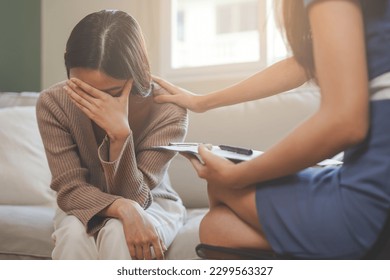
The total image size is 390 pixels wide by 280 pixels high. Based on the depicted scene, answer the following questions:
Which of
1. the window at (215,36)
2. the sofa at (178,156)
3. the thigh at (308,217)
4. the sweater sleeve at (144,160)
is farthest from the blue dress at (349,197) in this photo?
the window at (215,36)

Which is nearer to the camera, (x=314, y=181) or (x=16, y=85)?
(x=314, y=181)

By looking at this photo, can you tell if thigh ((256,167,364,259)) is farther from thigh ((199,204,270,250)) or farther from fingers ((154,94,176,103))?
fingers ((154,94,176,103))

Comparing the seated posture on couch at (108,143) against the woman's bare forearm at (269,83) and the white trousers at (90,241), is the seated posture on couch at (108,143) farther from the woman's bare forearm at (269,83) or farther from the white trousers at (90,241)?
the woman's bare forearm at (269,83)

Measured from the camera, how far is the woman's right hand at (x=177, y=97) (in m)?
0.87

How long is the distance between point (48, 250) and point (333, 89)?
684 mm

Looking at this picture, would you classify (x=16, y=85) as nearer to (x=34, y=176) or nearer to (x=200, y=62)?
(x=34, y=176)

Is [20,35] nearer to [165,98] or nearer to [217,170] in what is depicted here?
[165,98]

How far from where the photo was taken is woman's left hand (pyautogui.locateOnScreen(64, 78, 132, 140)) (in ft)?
2.51

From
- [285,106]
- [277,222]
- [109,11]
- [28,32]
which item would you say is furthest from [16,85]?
[277,222]

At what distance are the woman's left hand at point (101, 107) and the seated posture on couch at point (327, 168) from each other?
23 cm

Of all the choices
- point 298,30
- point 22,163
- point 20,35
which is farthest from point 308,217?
point 22,163

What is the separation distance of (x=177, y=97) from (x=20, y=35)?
38 centimetres

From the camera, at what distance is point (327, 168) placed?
0.56 metres

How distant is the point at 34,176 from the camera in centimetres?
116
